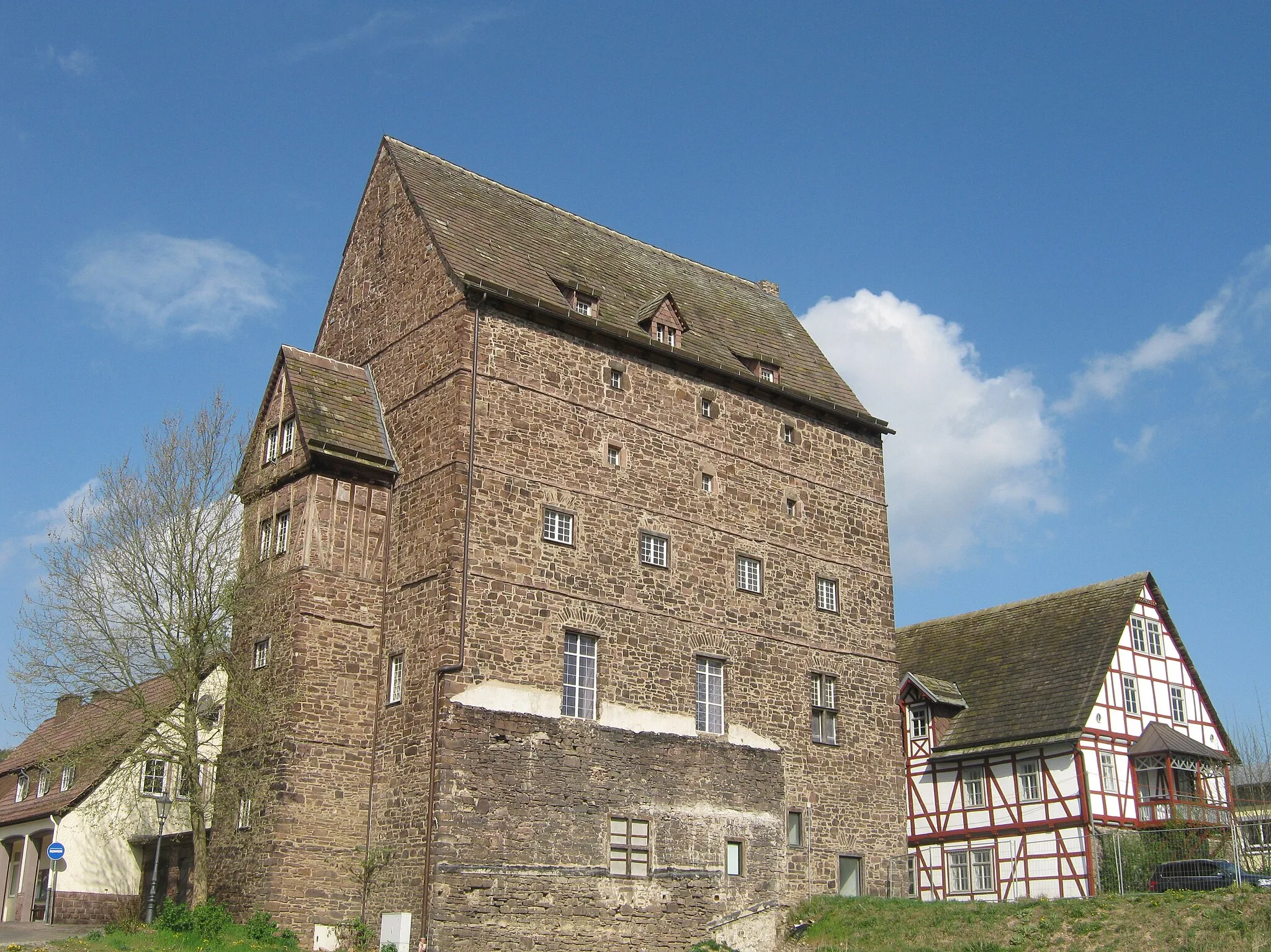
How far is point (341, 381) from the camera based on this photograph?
100 ft

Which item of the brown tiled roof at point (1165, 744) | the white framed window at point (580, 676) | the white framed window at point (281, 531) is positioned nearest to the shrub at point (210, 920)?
the white framed window at point (281, 531)

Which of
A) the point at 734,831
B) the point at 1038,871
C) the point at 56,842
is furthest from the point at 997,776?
the point at 56,842

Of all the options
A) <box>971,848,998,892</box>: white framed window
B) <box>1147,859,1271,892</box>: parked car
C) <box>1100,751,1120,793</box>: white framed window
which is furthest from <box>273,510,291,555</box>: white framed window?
<box>1100,751,1120,793</box>: white framed window

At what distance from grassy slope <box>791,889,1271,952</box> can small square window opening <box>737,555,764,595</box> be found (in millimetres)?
7567

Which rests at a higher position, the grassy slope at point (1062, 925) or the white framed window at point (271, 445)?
the white framed window at point (271, 445)

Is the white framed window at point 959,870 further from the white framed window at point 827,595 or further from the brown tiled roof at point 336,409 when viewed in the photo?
the brown tiled roof at point 336,409

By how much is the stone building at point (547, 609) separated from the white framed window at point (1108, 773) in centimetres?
529

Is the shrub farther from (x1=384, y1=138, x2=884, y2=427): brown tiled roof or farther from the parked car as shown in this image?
the parked car

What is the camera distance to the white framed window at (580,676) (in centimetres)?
2759

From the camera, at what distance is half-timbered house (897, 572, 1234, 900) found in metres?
33.7

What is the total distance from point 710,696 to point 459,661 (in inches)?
268

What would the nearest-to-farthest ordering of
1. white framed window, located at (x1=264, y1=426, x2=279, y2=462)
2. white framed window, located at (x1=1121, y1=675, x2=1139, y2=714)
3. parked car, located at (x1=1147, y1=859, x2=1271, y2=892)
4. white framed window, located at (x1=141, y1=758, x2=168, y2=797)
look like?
parked car, located at (x1=1147, y1=859, x2=1271, y2=892) → white framed window, located at (x1=264, y1=426, x2=279, y2=462) → white framed window, located at (x1=141, y1=758, x2=168, y2=797) → white framed window, located at (x1=1121, y1=675, x2=1139, y2=714)

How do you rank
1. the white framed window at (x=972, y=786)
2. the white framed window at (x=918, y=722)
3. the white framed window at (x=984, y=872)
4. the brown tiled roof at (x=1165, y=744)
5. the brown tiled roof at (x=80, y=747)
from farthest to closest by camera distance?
the white framed window at (x=918, y=722)
the white framed window at (x=972, y=786)
the white framed window at (x=984, y=872)
the brown tiled roof at (x=1165, y=744)
the brown tiled roof at (x=80, y=747)

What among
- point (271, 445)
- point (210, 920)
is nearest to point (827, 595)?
point (271, 445)
